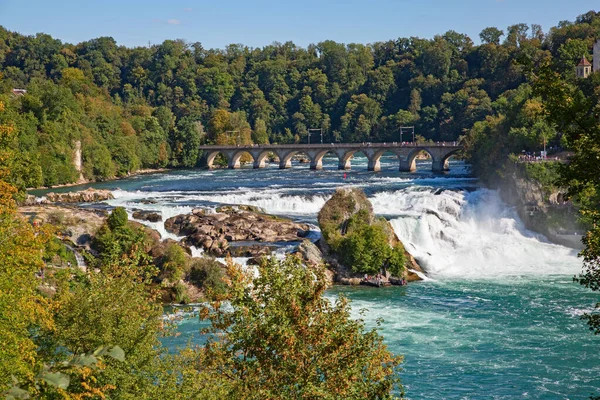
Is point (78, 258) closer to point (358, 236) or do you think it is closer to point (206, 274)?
point (206, 274)

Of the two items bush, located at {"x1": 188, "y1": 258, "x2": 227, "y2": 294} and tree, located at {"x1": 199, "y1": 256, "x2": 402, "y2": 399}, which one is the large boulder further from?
tree, located at {"x1": 199, "y1": 256, "x2": 402, "y2": 399}

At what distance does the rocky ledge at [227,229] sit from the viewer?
44.8 m

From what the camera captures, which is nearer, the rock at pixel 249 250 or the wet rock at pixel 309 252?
the wet rock at pixel 309 252

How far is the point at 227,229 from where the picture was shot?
4706 cm

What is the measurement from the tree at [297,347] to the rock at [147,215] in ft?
118

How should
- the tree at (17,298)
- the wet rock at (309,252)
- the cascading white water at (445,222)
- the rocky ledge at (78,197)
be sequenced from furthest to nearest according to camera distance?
the rocky ledge at (78,197) → the cascading white water at (445,222) → the wet rock at (309,252) → the tree at (17,298)

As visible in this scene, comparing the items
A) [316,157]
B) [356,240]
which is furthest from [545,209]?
[316,157]

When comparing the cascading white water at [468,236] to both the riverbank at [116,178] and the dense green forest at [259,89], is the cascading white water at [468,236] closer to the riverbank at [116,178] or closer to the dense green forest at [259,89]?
the dense green forest at [259,89]

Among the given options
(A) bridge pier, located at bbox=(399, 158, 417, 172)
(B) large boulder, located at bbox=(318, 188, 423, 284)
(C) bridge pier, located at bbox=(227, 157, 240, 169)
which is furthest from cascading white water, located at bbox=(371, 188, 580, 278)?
(C) bridge pier, located at bbox=(227, 157, 240, 169)

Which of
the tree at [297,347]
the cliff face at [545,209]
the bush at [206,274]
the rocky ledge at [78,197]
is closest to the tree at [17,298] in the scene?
the tree at [297,347]

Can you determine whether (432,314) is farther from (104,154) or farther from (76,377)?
(104,154)

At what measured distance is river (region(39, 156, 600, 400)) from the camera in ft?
86.9

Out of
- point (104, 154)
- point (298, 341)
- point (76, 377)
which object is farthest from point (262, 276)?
point (104, 154)

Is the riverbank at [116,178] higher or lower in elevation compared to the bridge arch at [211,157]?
lower
